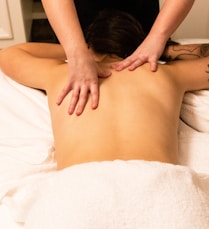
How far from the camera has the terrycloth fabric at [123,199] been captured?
776mm

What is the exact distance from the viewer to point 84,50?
1.30 metres

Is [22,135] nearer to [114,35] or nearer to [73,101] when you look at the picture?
[73,101]

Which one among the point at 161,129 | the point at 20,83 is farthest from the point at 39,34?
the point at 161,129

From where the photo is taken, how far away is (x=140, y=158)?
971 millimetres

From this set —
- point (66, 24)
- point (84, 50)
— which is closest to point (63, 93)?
point (84, 50)

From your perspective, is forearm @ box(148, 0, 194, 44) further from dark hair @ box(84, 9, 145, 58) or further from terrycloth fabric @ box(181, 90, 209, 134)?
terrycloth fabric @ box(181, 90, 209, 134)

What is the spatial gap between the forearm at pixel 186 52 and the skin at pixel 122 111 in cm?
19

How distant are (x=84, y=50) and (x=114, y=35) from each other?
0.61 feet

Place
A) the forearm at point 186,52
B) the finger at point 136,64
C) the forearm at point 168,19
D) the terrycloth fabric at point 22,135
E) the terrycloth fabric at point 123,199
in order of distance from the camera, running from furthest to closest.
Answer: the forearm at point 186,52
the forearm at point 168,19
the finger at point 136,64
the terrycloth fabric at point 22,135
the terrycloth fabric at point 123,199

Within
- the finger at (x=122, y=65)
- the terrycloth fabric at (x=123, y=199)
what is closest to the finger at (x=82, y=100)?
the finger at (x=122, y=65)

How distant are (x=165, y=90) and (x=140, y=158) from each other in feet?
1.09

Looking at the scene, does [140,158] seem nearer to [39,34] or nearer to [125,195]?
[125,195]

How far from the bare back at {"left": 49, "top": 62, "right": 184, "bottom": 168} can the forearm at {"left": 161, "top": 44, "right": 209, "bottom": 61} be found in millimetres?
398

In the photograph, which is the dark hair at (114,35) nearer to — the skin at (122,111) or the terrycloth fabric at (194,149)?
the skin at (122,111)
